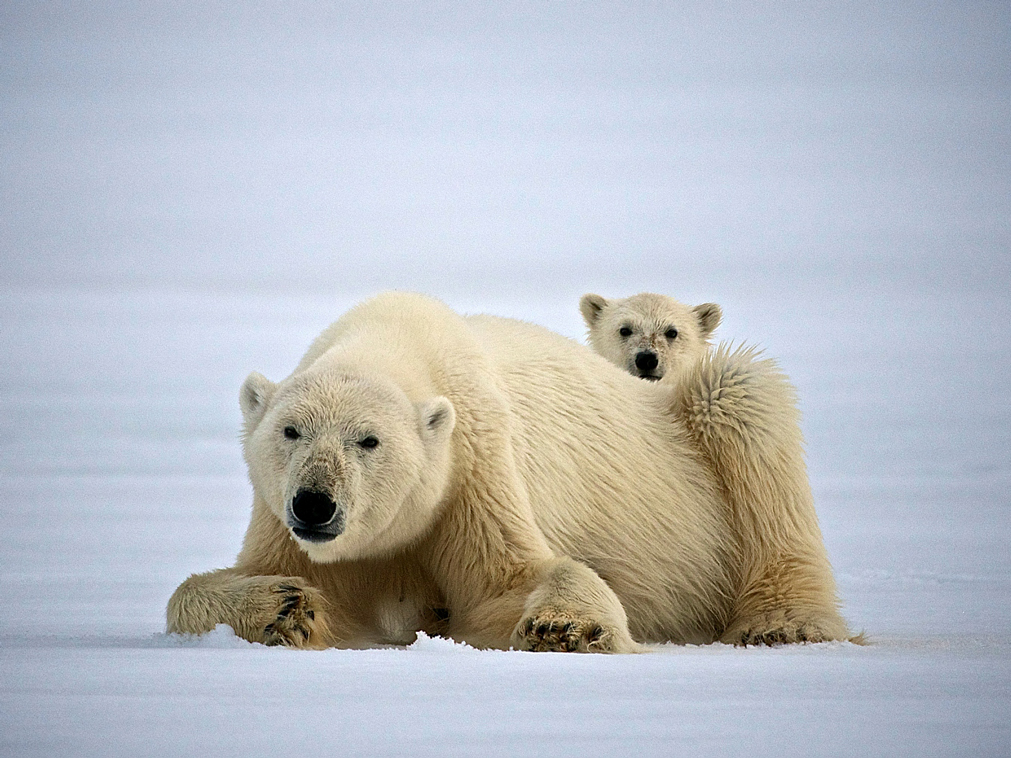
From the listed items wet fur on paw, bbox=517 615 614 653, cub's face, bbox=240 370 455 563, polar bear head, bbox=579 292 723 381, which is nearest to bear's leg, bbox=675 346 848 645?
wet fur on paw, bbox=517 615 614 653

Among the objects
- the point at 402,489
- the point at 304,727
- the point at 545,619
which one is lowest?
the point at 304,727

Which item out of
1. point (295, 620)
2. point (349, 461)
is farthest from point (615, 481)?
point (295, 620)

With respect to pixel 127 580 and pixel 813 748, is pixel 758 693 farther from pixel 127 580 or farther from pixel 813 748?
pixel 127 580

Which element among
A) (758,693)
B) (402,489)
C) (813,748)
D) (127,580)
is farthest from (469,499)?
(127,580)

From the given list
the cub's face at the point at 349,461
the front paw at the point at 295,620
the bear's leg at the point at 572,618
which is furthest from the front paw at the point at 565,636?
the front paw at the point at 295,620

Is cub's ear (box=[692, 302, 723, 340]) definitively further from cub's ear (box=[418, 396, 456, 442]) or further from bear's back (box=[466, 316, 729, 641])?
cub's ear (box=[418, 396, 456, 442])

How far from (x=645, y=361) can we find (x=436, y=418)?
3891 millimetres

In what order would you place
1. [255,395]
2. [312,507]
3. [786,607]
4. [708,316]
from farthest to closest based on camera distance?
[708,316] → [786,607] → [255,395] → [312,507]

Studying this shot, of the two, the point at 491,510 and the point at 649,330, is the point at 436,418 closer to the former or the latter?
the point at 491,510

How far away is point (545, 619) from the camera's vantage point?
448 centimetres

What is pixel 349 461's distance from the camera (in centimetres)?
444

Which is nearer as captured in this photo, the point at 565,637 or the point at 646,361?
the point at 565,637

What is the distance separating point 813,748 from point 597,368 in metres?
3.48

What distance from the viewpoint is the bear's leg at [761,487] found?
5.65 metres
